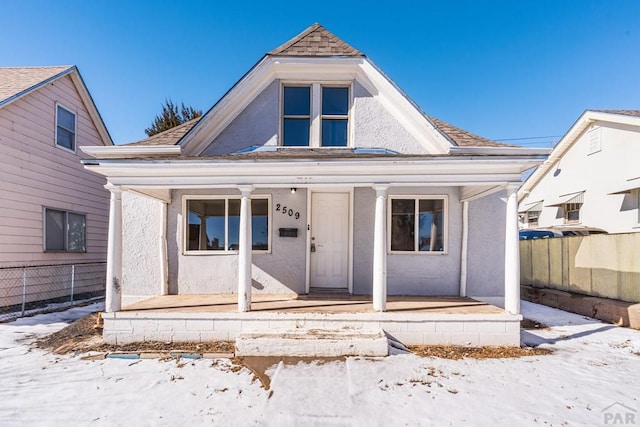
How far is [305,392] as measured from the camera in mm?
3717

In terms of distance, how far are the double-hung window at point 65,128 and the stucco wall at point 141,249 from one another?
14.5ft

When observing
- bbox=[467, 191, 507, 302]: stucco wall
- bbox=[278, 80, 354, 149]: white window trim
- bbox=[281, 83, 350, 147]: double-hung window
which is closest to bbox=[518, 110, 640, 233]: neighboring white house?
bbox=[467, 191, 507, 302]: stucco wall

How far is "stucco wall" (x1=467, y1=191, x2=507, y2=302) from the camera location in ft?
22.9

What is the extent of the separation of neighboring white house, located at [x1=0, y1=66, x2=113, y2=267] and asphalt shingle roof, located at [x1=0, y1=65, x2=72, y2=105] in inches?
0.8

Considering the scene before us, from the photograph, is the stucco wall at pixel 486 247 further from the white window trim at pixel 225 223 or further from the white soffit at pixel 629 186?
the white soffit at pixel 629 186

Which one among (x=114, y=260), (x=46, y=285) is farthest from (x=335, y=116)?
(x=46, y=285)

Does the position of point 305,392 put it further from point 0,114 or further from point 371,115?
point 0,114

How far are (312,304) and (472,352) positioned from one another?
282 centimetres

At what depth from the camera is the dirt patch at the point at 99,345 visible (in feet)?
16.4

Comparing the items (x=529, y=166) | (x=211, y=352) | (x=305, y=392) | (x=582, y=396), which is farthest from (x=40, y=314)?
(x=529, y=166)

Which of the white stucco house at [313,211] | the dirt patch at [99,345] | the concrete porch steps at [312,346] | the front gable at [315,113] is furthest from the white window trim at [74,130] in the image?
the concrete porch steps at [312,346]

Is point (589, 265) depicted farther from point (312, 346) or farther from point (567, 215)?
point (312, 346)

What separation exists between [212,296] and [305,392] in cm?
377

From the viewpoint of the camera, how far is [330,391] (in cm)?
375
